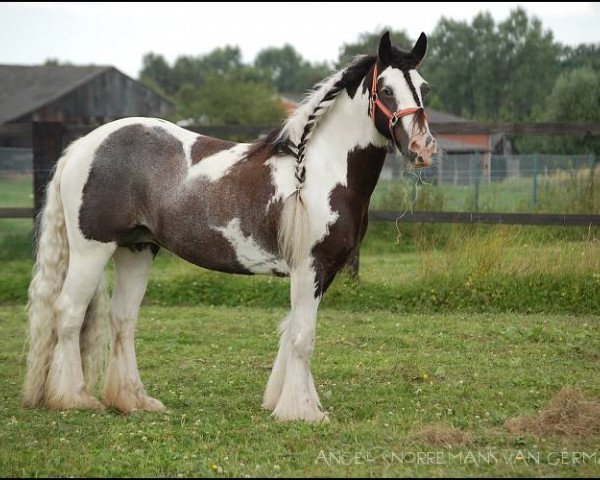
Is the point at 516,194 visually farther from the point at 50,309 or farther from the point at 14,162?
the point at 14,162

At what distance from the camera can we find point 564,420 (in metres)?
5.04

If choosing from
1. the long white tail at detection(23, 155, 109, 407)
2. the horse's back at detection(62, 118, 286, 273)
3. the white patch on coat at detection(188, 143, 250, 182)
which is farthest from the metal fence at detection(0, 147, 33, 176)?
the white patch on coat at detection(188, 143, 250, 182)

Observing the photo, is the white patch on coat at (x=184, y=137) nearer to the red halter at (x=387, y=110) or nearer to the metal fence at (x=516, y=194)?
the red halter at (x=387, y=110)

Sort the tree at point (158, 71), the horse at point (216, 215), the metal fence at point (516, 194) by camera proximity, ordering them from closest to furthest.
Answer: the horse at point (216, 215) → the metal fence at point (516, 194) → the tree at point (158, 71)

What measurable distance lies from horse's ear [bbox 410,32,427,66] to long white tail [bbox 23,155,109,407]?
271 cm

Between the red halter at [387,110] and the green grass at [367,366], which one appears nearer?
the green grass at [367,366]

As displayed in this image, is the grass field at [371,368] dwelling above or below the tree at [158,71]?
below

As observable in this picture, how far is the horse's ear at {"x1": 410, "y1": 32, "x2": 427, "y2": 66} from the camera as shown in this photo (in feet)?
18.2

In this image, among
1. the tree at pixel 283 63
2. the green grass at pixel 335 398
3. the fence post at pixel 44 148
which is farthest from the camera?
the tree at pixel 283 63

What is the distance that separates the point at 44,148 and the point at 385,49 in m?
6.68

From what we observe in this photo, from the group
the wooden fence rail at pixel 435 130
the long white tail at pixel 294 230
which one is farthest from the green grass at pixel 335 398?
the wooden fence rail at pixel 435 130

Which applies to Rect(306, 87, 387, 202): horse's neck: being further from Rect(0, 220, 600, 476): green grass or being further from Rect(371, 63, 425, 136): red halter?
Rect(0, 220, 600, 476): green grass

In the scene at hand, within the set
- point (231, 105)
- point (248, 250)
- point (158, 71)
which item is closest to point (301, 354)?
point (248, 250)

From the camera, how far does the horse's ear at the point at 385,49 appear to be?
5378 millimetres
